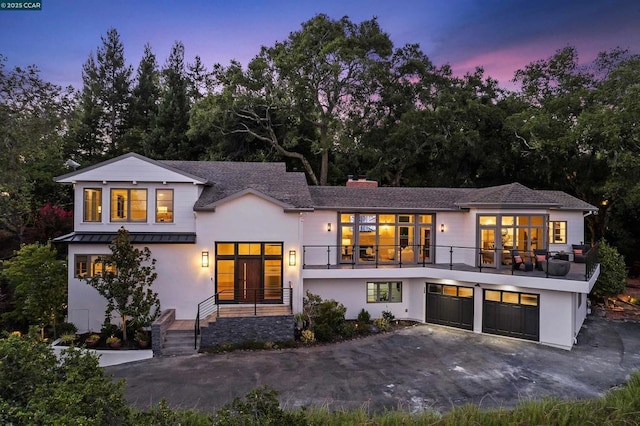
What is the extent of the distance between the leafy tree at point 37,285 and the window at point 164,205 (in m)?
3.96

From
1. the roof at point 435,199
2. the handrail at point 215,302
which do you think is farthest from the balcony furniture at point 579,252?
the handrail at point 215,302

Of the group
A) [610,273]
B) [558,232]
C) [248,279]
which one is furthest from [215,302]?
[610,273]

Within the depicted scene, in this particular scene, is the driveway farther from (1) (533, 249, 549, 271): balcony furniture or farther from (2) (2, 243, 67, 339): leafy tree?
(2) (2, 243, 67, 339): leafy tree

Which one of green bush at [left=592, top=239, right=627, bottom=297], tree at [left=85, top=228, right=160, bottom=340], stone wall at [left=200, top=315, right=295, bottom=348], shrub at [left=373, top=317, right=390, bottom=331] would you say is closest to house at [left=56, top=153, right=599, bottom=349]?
stone wall at [left=200, top=315, right=295, bottom=348]

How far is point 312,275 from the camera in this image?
14.5m

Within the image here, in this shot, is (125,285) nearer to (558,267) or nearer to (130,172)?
(130,172)

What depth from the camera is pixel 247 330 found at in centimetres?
1266

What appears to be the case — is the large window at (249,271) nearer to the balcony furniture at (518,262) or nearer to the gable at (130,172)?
the gable at (130,172)

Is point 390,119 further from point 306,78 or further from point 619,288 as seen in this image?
point 619,288

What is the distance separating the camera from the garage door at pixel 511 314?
43.5ft

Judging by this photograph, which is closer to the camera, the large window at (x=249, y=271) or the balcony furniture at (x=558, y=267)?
the balcony furniture at (x=558, y=267)

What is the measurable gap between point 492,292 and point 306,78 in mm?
18480

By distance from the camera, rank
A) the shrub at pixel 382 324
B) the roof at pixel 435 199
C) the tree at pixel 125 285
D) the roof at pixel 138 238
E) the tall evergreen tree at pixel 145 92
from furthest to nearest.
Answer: the tall evergreen tree at pixel 145 92, the roof at pixel 435 199, the shrub at pixel 382 324, the roof at pixel 138 238, the tree at pixel 125 285

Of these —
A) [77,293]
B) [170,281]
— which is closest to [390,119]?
[170,281]
